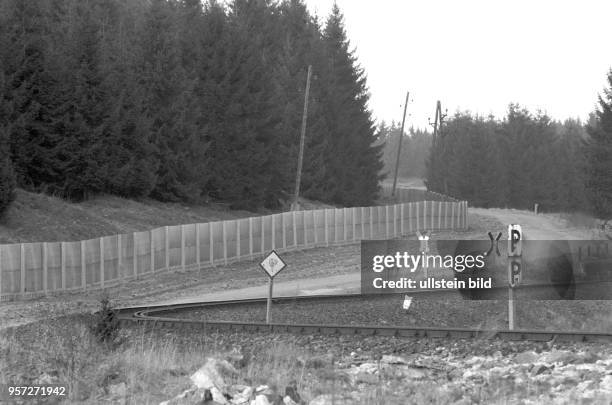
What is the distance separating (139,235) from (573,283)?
16.5 metres

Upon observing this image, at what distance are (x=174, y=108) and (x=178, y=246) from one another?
582 inches

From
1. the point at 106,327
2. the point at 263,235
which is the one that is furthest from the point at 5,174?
the point at 106,327

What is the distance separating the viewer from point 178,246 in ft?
119

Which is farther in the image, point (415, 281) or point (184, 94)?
point (184, 94)

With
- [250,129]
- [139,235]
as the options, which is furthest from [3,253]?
[250,129]

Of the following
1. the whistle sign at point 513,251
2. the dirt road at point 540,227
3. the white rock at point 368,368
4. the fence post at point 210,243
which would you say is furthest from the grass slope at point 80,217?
the white rock at point 368,368

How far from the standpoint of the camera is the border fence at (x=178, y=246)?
29.3 metres

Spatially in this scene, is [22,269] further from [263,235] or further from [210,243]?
[263,235]

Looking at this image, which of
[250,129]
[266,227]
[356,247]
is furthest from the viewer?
[250,129]

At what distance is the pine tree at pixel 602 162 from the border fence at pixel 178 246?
1180 cm

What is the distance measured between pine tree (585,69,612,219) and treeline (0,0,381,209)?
59.8ft

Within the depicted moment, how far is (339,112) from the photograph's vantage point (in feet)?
229

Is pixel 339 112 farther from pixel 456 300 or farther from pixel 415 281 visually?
pixel 456 300

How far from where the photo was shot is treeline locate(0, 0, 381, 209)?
40.4 meters
